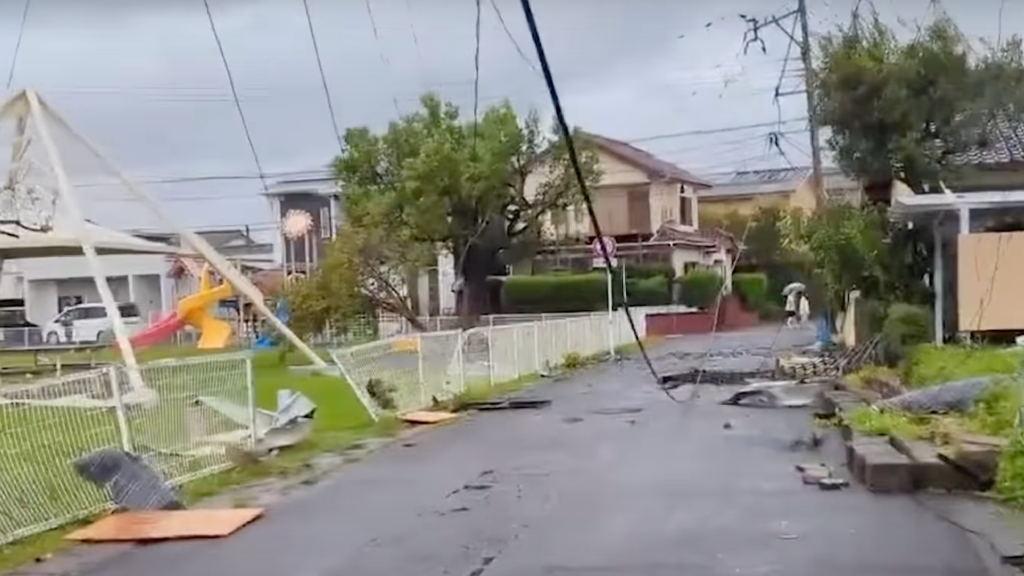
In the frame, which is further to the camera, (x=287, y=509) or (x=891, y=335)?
(x=891, y=335)

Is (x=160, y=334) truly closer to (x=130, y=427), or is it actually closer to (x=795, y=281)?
(x=795, y=281)

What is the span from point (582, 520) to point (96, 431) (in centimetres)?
393

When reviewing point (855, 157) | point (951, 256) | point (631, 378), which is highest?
point (855, 157)

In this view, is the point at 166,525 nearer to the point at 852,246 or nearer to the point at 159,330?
the point at 852,246

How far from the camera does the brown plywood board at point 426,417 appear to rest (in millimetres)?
16859

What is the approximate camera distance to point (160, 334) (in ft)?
109

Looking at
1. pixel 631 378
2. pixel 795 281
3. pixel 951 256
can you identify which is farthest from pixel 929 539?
pixel 795 281

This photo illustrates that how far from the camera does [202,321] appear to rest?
32469 mm

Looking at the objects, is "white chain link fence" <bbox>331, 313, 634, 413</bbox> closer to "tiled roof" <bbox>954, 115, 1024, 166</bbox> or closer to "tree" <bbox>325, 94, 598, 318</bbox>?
"tree" <bbox>325, 94, 598, 318</bbox>

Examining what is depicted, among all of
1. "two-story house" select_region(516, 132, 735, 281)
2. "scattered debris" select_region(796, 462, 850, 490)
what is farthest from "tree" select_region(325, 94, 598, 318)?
"scattered debris" select_region(796, 462, 850, 490)

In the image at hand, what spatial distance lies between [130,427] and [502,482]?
3104 mm

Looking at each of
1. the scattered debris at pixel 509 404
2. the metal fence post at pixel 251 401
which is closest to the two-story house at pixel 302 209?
the scattered debris at pixel 509 404

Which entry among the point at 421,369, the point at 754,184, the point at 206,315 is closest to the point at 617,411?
the point at 421,369

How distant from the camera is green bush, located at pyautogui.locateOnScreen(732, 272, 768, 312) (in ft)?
136
